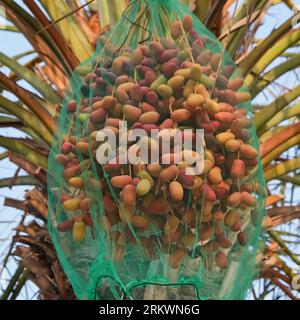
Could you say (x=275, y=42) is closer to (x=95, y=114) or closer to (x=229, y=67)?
(x=229, y=67)

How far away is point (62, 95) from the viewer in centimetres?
184

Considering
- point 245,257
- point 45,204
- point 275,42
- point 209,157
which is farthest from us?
point 45,204

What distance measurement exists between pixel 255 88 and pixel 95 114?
0.75 m

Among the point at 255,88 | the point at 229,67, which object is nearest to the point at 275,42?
the point at 255,88

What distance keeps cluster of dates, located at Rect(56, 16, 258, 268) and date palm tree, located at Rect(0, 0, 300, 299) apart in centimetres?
33

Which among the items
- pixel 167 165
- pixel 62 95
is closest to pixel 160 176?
pixel 167 165

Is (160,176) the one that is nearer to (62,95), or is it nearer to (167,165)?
(167,165)

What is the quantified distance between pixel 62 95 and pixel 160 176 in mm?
760

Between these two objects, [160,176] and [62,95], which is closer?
[160,176]

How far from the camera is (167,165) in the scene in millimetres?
1146

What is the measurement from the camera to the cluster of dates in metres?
1.16

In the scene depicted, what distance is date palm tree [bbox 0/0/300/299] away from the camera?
1.65 meters

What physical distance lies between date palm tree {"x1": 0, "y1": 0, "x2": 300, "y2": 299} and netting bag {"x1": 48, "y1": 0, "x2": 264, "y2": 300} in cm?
29

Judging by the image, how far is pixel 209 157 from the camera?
1174 millimetres
